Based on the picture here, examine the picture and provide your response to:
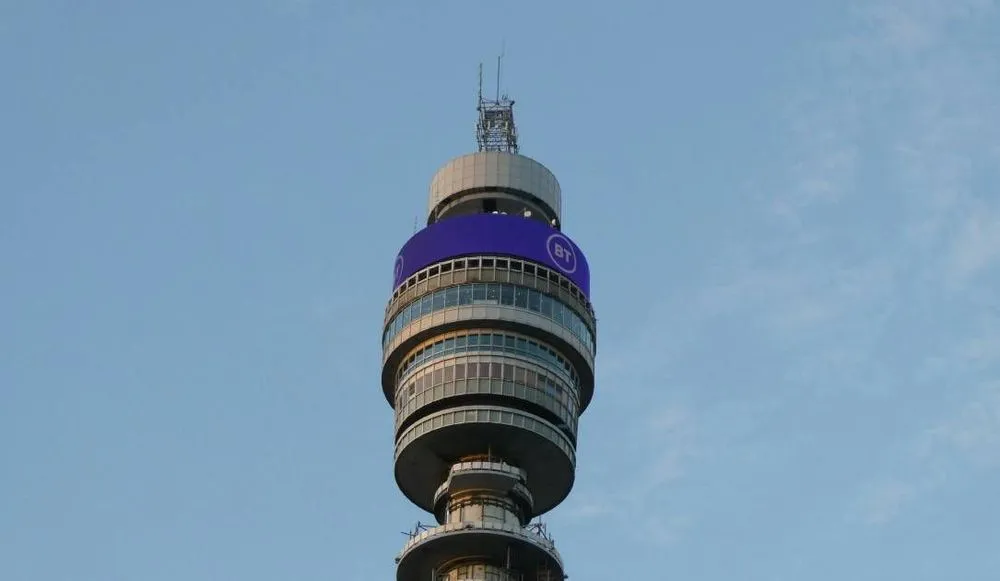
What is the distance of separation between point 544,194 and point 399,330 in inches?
752

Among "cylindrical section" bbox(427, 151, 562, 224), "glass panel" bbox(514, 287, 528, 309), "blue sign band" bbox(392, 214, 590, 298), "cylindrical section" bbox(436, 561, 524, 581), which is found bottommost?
"cylindrical section" bbox(436, 561, 524, 581)

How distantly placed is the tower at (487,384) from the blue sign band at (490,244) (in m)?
0.11

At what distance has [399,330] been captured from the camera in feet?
455

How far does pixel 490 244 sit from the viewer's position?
459 feet

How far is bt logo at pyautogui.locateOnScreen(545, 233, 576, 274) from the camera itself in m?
142

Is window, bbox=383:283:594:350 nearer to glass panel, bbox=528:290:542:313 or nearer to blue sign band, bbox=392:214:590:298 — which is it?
glass panel, bbox=528:290:542:313

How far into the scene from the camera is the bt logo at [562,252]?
142000 millimetres

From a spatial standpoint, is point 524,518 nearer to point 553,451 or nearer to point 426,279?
point 553,451

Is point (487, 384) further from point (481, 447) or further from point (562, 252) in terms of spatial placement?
point (562, 252)

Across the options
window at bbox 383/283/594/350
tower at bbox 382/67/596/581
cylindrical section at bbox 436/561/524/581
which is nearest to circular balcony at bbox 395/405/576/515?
tower at bbox 382/67/596/581

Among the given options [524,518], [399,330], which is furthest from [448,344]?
[524,518]

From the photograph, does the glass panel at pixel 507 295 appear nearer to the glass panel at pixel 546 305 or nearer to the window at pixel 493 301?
the window at pixel 493 301

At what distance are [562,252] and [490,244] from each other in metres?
6.62

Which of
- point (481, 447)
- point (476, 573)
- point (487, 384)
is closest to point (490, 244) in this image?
point (487, 384)
